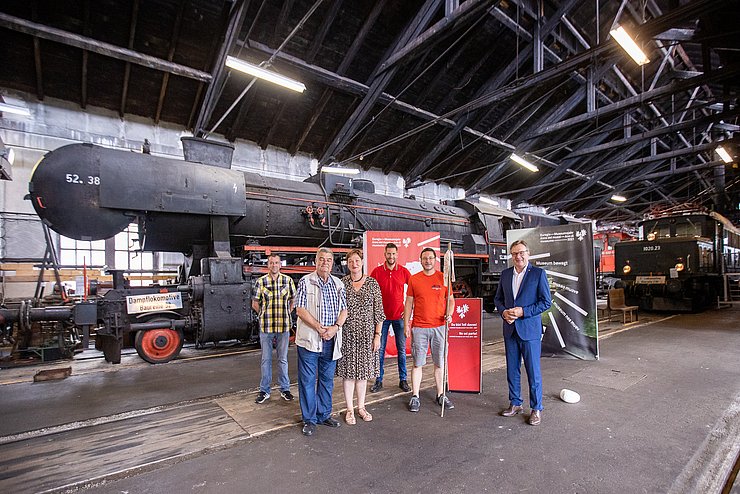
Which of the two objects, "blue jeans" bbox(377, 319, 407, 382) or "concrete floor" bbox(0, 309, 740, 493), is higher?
"blue jeans" bbox(377, 319, 407, 382)

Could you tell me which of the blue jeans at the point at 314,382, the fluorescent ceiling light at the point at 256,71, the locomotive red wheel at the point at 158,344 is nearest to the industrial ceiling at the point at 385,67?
the fluorescent ceiling light at the point at 256,71

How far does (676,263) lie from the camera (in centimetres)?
1020

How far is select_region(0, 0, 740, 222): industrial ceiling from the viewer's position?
8.72 meters

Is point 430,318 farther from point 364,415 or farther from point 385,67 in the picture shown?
point 385,67

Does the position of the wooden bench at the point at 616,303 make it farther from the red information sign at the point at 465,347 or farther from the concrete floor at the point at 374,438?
the red information sign at the point at 465,347

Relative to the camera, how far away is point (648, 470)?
235 cm

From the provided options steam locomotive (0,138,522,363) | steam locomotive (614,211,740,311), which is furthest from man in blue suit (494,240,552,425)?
steam locomotive (614,211,740,311)

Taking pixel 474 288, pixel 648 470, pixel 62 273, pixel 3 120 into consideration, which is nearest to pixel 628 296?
pixel 474 288

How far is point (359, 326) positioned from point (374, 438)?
3.01ft

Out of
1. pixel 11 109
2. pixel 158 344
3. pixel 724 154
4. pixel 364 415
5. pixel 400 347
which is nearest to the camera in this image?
pixel 364 415

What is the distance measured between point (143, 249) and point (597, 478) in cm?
655

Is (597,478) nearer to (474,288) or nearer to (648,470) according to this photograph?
(648,470)

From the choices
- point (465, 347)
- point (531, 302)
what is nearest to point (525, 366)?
point (531, 302)

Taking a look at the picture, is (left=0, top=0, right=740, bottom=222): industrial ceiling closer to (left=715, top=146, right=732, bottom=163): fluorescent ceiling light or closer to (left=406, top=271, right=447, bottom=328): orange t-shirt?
(left=715, top=146, right=732, bottom=163): fluorescent ceiling light
